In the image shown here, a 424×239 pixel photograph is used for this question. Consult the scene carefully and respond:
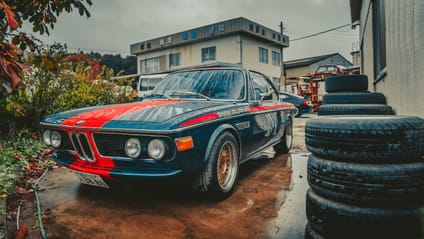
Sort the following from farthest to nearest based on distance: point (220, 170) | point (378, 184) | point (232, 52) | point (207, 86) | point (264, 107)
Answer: point (232, 52), point (264, 107), point (207, 86), point (220, 170), point (378, 184)

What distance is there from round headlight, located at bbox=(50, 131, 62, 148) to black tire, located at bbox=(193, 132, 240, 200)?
1438 millimetres

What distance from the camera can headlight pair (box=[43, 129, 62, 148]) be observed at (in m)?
2.87

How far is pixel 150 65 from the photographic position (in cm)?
3139

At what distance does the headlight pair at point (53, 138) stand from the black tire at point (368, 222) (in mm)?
2523

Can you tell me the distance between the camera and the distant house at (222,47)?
2448cm

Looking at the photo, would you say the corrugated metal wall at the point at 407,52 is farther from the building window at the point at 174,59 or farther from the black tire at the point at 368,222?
the building window at the point at 174,59

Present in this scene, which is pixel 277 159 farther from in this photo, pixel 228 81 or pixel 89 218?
pixel 89 218

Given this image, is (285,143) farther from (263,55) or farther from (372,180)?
(263,55)

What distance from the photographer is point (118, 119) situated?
2523 millimetres

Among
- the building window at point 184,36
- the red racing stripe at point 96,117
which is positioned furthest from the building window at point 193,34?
the red racing stripe at point 96,117

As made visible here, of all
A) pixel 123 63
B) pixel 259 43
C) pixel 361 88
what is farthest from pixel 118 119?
pixel 123 63

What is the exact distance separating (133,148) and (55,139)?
41.8 inches

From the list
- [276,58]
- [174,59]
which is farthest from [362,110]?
[174,59]

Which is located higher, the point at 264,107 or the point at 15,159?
the point at 264,107
